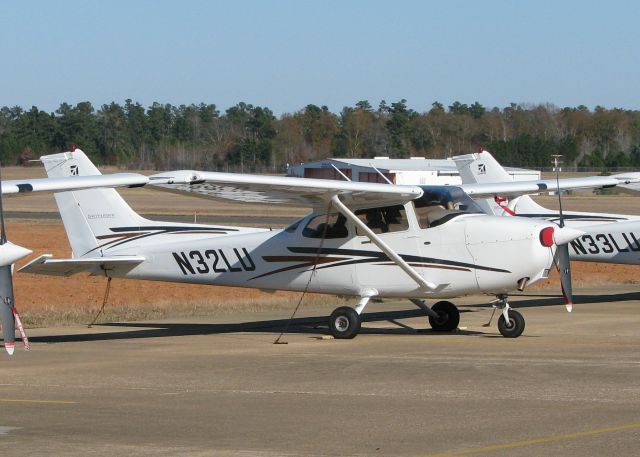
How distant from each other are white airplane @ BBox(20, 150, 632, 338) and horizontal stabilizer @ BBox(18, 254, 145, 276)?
2 cm

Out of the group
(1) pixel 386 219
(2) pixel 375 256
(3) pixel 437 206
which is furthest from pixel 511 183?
(2) pixel 375 256

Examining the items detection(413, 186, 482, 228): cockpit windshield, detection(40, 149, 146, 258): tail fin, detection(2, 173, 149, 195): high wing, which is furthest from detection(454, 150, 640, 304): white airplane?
detection(2, 173, 149, 195): high wing

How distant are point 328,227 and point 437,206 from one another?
161cm

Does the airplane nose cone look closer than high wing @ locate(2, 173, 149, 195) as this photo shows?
No

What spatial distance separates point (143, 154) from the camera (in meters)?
121

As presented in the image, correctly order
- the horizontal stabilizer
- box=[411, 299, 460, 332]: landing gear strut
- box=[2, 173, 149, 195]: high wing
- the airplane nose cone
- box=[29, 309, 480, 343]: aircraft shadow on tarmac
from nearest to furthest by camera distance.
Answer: box=[2, 173, 149, 195]: high wing → the airplane nose cone → the horizontal stabilizer → box=[411, 299, 460, 332]: landing gear strut → box=[29, 309, 480, 343]: aircraft shadow on tarmac

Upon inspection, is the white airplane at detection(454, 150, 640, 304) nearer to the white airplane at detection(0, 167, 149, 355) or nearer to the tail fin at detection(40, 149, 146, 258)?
the tail fin at detection(40, 149, 146, 258)

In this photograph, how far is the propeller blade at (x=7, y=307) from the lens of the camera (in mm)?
12695

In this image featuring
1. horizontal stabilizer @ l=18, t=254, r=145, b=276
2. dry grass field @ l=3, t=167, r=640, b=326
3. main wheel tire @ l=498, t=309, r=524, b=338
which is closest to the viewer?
main wheel tire @ l=498, t=309, r=524, b=338

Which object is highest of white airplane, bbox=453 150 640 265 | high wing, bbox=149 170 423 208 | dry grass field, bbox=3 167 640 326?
high wing, bbox=149 170 423 208

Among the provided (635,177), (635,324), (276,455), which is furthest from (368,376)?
(635,177)

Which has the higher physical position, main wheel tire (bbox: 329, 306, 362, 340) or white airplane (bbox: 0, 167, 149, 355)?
white airplane (bbox: 0, 167, 149, 355)

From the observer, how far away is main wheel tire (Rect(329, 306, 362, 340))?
16.5m

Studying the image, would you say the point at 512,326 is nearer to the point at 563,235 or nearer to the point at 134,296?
the point at 563,235
